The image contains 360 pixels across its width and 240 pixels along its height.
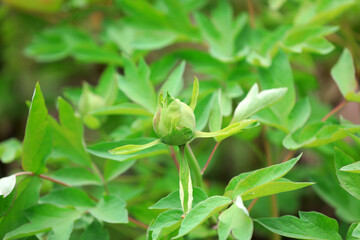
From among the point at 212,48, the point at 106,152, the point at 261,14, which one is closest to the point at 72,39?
the point at 212,48

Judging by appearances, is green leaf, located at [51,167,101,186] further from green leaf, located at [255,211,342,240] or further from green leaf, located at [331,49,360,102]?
green leaf, located at [331,49,360,102]

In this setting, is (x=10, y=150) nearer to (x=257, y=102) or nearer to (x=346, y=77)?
(x=257, y=102)

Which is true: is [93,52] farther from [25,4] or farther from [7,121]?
[7,121]

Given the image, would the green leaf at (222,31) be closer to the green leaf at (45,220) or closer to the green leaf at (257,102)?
the green leaf at (257,102)

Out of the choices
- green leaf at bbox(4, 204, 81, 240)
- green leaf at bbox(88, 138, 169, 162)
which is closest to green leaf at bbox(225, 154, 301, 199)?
green leaf at bbox(88, 138, 169, 162)

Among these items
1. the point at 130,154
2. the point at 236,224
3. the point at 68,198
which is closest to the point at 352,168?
the point at 236,224
